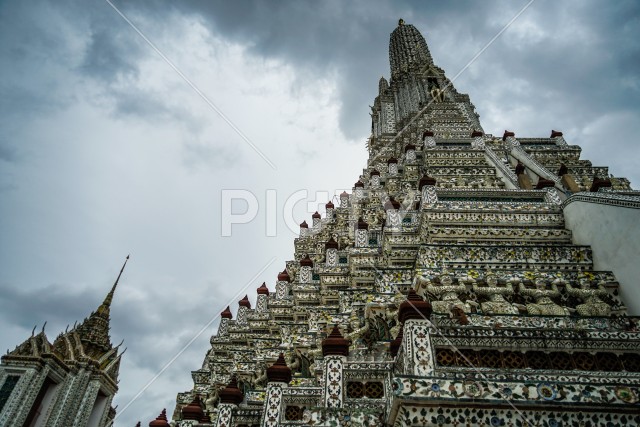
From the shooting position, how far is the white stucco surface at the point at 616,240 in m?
8.54

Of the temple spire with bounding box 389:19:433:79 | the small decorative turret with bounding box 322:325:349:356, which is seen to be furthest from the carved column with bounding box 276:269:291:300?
the temple spire with bounding box 389:19:433:79

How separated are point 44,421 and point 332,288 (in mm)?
17056

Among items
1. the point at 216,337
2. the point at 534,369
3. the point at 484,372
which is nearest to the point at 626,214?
the point at 534,369

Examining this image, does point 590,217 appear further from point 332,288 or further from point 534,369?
point 332,288

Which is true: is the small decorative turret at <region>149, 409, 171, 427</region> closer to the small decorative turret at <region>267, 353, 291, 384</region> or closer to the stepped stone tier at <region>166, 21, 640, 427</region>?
the stepped stone tier at <region>166, 21, 640, 427</region>

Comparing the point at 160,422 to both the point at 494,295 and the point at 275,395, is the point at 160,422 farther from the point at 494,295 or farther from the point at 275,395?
the point at 494,295

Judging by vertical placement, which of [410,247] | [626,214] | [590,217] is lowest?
[626,214]

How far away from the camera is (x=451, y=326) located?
6.21m

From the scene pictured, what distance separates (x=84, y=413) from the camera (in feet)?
78.3

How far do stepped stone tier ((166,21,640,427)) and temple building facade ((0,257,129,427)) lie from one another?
9.21 metres

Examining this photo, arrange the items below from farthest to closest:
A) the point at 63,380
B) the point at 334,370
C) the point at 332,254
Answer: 1. the point at 63,380
2. the point at 332,254
3. the point at 334,370

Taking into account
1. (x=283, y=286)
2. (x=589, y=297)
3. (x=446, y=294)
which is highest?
(x=283, y=286)

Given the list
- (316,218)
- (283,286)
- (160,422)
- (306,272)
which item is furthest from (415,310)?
(316,218)

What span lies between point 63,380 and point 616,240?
25999 mm
